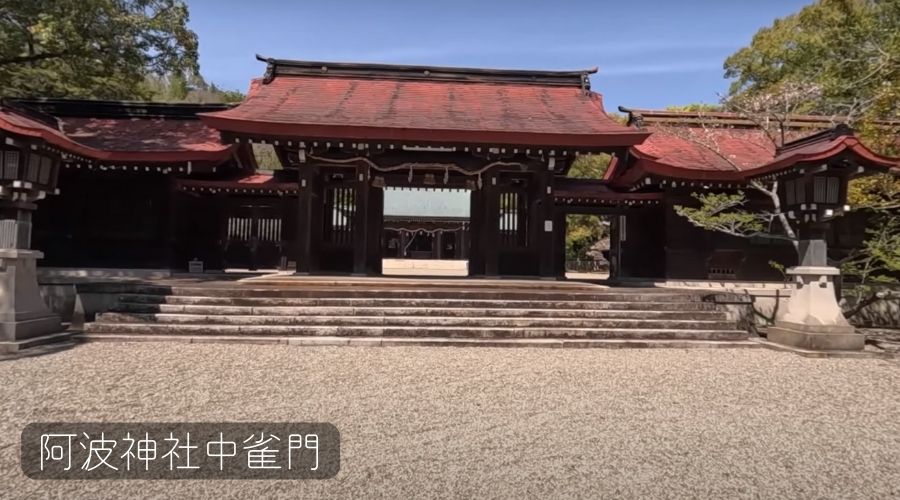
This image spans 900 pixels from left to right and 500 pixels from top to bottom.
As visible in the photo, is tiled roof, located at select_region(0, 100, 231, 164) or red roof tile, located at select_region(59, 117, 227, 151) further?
red roof tile, located at select_region(59, 117, 227, 151)

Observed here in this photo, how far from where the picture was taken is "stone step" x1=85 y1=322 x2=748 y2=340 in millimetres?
7449

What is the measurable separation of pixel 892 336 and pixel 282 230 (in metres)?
14.8

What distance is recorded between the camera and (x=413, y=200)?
27.7 m

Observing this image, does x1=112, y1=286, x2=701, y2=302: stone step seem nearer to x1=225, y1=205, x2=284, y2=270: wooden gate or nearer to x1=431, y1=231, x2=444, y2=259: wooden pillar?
x1=225, y1=205, x2=284, y2=270: wooden gate

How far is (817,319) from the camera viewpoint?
7477 mm

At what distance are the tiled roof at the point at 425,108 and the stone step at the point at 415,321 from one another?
3.78m

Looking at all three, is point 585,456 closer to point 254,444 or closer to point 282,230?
point 254,444

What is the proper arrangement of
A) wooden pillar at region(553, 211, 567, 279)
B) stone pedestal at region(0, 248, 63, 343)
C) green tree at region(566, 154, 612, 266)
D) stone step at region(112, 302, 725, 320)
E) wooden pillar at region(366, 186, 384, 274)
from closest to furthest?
stone pedestal at region(0, 248, 63, 343) → stone step at region(112, 302, 725, 320) → wooden pillar at region(366, 186, 384, 274) → wooden pillar at region(553, 211, 567, 279) → green tree at region(566, 154, 612, 266)

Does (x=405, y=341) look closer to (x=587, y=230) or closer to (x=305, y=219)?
(x=305, y=219)

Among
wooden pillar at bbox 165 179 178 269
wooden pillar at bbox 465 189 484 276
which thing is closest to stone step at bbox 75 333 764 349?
wooden pillar at bbox 465 189 484 276

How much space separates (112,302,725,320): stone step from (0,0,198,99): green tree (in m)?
7.00

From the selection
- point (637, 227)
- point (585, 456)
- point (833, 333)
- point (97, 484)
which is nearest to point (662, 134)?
point (637, 227)

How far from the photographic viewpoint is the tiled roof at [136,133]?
11125 mm

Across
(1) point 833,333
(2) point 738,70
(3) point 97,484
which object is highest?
(2) point 738,70
